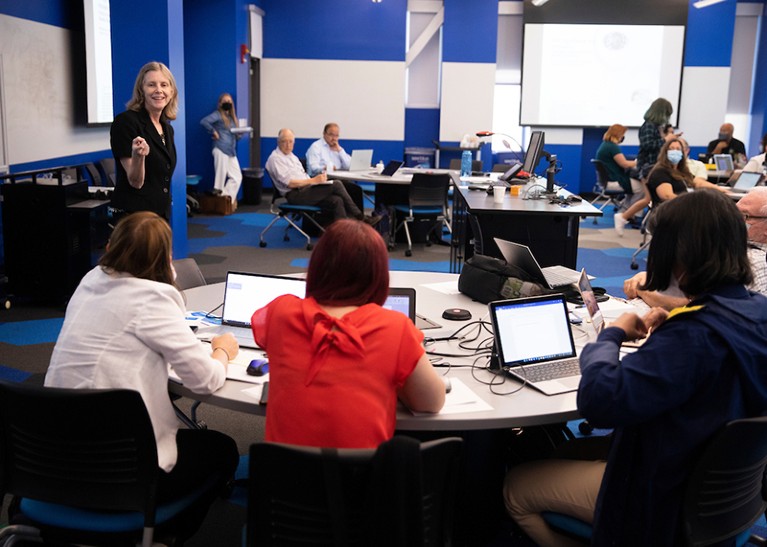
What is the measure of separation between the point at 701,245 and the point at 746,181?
706 centimetres

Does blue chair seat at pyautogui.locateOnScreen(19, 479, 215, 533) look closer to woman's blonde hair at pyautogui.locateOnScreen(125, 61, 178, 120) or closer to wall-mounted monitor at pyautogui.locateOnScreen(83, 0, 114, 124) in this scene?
woman's blonde hair at pyautogui.locateOnScreen(125, 61, 178, 120)

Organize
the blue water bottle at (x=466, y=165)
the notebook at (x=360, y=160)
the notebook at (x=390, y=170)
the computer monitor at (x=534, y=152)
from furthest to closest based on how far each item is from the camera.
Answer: the notebook at (x=360, y=160)
the notebook at (x=390, y=170)
the blue water bottle at (x=466, y=165)
the computer monitor at (x=534, y=152)

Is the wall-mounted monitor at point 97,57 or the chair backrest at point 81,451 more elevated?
the wall-mounted monitor at point 97,57

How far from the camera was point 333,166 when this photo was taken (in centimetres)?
941

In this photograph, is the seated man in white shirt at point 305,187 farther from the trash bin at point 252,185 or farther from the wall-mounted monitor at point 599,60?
the wall-mounted monitor at point 599,60

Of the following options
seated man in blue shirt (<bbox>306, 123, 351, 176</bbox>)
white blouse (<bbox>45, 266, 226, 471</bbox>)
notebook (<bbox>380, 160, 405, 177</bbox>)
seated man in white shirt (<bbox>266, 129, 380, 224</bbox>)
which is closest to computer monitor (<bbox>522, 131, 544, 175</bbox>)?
seated man in white shirt (<bbox>266, 129, 380, 224</bbox>)

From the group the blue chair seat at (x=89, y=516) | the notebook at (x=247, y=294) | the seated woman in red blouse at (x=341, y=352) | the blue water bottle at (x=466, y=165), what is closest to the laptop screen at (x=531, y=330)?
the seated woman in red blouse at (x=341, y=352)

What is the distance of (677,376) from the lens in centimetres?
181

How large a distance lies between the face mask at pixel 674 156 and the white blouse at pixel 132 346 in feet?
19.7

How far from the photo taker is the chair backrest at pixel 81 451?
6.47ft

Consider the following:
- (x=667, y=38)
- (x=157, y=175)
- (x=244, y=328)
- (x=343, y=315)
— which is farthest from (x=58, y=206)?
(x=667, y=38)

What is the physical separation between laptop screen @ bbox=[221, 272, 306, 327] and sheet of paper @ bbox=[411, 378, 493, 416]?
2.49 ft

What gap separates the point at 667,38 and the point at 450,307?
11.9 m

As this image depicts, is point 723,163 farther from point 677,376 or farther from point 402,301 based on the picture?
point 677,376
